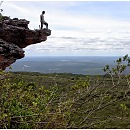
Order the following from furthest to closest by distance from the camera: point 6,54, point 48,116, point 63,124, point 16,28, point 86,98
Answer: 1. point 16,28
2. point 6,54
3. point 86,98
4. point 48,116
5. point 63,124

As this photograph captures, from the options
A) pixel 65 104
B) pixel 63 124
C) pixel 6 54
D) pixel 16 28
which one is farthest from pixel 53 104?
pixel 16 28

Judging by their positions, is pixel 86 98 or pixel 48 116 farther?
pixel 86 98

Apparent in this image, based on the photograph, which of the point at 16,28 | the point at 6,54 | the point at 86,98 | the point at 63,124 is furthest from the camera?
the point at 16,28

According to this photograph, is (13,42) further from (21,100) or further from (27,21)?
(21,100)

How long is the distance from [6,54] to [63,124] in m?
14.9

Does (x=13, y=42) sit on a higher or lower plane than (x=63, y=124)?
higher

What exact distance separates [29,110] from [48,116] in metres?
0.49

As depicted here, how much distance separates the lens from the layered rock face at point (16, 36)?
70.7 ft

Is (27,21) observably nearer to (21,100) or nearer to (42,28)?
(42,28)

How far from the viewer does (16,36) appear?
76.8ft

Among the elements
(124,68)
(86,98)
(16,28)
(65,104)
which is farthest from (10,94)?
(16,28)

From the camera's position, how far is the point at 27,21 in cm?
2428

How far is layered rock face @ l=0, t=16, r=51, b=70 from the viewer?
21.6m

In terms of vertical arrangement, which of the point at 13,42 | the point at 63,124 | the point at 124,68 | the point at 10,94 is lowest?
the point at 63,124
